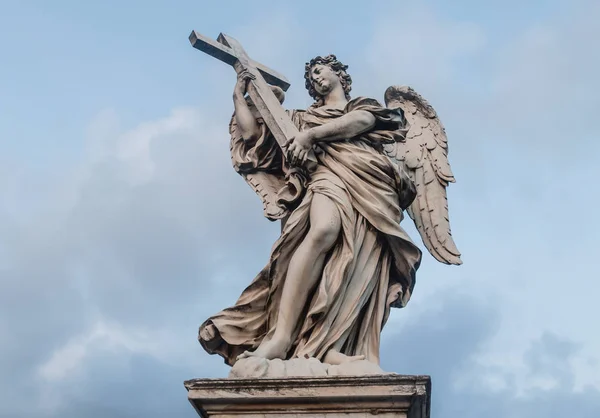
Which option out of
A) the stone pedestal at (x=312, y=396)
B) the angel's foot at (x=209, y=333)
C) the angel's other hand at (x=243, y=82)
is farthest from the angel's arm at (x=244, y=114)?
the stone pedestal at (x=312, y=396)

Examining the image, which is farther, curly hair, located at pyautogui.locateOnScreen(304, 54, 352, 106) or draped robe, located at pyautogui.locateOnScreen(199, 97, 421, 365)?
curly hair, located at pyautogui.locateOnScreen(304, 54, 352, 106)

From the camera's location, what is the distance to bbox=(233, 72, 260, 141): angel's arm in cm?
955

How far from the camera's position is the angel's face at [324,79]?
9.67 meters

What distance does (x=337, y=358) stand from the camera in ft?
25.8

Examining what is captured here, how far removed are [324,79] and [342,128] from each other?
3.06 ft

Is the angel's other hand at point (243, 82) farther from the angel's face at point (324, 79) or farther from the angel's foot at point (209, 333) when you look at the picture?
the angel's foot at point (209, 333)

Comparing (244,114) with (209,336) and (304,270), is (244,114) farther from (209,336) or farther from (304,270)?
(209,336)

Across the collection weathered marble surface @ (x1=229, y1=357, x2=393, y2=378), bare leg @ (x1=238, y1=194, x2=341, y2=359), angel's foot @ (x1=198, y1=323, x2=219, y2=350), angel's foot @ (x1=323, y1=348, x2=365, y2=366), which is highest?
bare leg @ (x1=238, y1=194, x2=341, y2=359)

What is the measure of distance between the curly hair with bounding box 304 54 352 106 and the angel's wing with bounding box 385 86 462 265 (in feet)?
2.53

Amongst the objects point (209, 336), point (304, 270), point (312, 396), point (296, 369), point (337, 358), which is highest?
point (304, 270)

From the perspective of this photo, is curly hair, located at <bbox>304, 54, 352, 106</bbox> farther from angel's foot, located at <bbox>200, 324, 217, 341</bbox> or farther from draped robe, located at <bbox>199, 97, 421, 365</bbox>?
angel's foot, located at <bbox>200, 324, 217, 341</bbox>

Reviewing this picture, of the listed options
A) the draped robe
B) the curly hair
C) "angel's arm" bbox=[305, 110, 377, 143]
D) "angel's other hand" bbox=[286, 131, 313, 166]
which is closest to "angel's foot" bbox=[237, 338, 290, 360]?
the draped robe

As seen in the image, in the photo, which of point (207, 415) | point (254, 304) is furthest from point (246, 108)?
point (207, 415)

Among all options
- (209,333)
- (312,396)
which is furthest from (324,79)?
(312,396)
